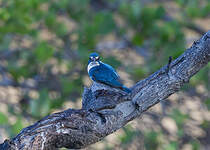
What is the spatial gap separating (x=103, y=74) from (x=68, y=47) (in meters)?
2.73

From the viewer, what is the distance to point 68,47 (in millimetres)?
5414

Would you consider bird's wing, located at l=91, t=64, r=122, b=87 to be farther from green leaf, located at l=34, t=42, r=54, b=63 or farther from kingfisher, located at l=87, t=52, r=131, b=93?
green leaf, located at l=34, t=42, r=54, b=63

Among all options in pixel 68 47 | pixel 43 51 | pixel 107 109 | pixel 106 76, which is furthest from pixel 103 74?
pixel 68 47

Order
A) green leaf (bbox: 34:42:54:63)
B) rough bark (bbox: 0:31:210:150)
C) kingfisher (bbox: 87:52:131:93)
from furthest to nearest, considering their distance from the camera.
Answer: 1. green leaf (bbox: 34:42:54:63)
2. kingfisher (bbox: 87:52:131:93)
3. rough bark (bbox: 0:31:210:150)

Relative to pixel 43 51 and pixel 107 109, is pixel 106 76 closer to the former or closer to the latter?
pixel 107 109

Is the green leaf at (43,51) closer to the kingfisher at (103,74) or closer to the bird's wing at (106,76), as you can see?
the kingfisher at (103,74)

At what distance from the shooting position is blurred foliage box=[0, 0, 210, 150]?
192 inches

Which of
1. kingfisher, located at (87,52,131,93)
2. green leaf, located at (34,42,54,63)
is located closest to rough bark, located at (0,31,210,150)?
kingfisher, located at (87,52,131,93)

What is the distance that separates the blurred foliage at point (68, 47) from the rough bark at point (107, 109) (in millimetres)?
2357

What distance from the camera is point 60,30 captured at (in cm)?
520

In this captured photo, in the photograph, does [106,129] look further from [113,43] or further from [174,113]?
[113,43]

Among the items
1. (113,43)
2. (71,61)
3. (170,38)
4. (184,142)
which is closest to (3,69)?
(71,61)

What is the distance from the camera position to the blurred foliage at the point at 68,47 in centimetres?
489

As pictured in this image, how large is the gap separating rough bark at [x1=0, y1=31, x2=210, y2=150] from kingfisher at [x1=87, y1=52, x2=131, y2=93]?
0.04 meters
